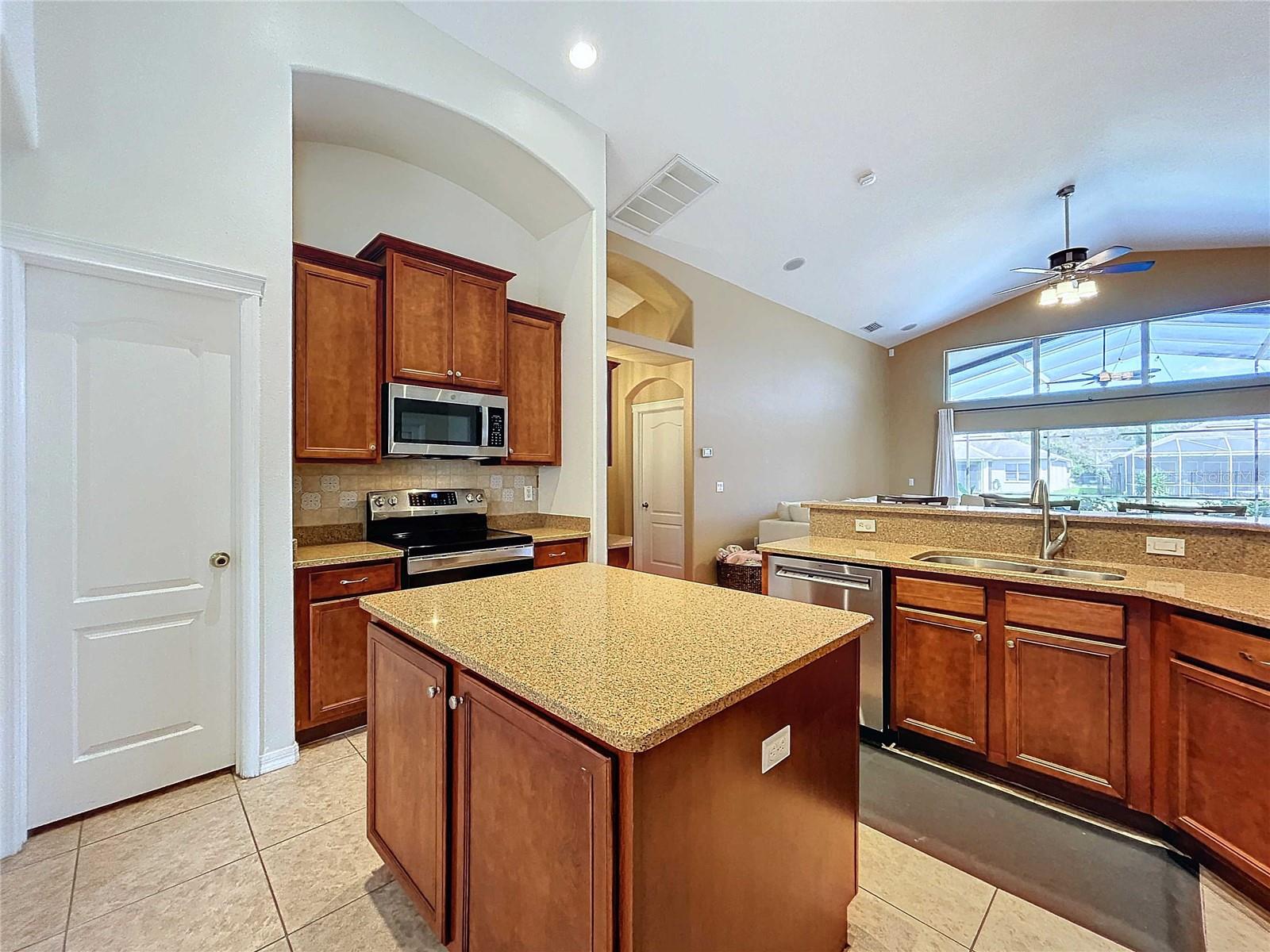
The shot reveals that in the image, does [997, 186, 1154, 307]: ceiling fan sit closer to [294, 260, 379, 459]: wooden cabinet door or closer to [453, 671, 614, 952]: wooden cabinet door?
[294, 260, 379, 459]: wooden cabinet door

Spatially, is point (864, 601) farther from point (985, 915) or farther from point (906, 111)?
point (906, 111)

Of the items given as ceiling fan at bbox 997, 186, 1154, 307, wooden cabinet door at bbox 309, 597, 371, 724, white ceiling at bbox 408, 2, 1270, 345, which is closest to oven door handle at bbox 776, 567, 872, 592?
wooden cabinet door at bbox 309, 597, 371, 724

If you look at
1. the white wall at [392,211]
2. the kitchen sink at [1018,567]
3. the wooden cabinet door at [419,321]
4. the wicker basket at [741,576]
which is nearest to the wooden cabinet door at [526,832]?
the kitchen sink at [1018,567]

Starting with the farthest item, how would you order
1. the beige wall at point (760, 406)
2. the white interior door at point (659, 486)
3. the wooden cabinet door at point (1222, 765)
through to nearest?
the white interior door at point (659, 486)
the beige wall at point (760, 406)
the wooden cabinet door at point (1222, 765)

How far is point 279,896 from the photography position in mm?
1603

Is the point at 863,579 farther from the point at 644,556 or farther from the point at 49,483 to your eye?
the point at 644,556

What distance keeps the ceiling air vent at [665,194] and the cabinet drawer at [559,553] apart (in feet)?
9.29

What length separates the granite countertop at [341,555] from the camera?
8.09ft

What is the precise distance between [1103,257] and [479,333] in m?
5.02

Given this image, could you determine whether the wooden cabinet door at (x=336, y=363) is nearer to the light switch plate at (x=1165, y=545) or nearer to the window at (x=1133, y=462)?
the light switch plate at (x=1165, y=545)

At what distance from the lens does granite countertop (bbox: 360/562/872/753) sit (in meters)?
0.90

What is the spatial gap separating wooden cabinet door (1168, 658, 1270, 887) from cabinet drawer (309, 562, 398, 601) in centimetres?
322

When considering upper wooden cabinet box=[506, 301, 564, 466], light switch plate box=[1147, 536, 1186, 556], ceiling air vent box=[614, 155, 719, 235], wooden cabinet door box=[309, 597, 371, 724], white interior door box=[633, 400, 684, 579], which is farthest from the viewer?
white interior door box=[633, 400, 684, 579]

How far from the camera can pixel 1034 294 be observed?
771cm
